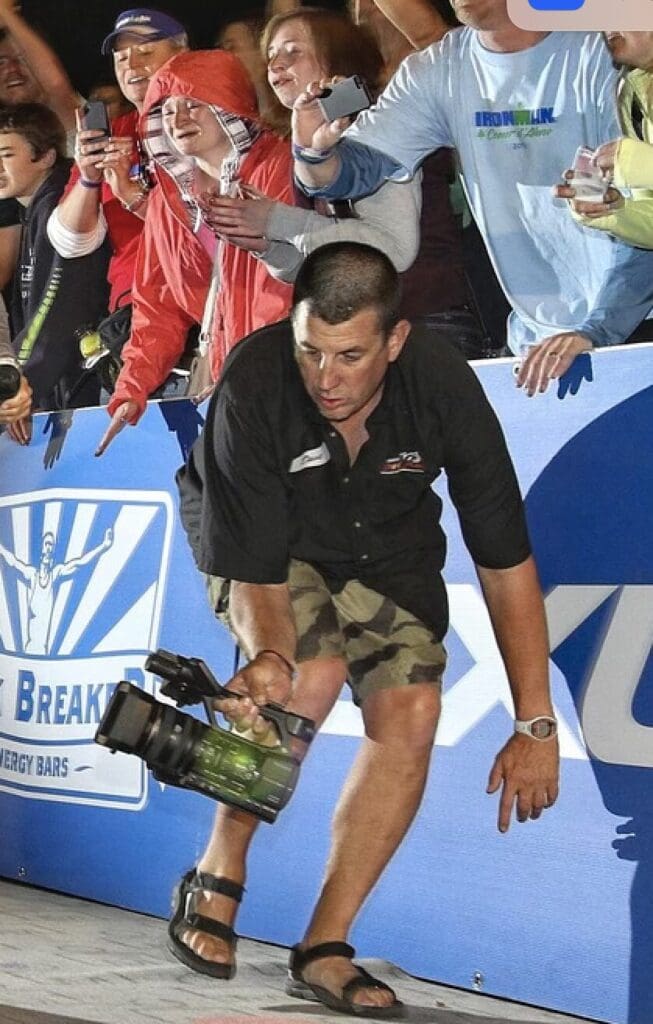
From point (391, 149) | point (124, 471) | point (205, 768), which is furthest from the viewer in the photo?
point (124, 471)

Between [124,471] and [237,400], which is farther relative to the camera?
[124,471]

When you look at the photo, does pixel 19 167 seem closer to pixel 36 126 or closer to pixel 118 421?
pixel 36 126

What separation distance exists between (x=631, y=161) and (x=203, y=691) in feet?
3.96

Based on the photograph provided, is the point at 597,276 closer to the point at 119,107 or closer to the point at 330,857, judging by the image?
the point at 330,857

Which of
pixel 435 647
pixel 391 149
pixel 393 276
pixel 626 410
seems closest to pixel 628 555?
pixel 626 410

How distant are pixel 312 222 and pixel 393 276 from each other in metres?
0.50

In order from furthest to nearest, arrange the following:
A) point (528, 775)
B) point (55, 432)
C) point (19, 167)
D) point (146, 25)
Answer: point (19, 167) → point (55, 432) → point (146, 25) → point (528, 775)

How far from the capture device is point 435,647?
3.06 meters

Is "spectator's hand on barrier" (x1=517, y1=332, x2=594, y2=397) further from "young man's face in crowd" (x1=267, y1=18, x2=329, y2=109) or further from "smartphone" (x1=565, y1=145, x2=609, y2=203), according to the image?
"young man's face in crowd" (x1=267, y1=18, x2=329, y2=109)

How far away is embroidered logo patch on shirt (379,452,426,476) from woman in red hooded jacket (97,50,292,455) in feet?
2.25

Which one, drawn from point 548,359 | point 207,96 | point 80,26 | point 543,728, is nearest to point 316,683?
point 543,728

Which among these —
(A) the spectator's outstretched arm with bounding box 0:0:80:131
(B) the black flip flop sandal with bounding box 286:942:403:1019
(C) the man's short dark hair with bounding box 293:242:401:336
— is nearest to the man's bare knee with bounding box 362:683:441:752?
(B) the black flip flop sandal with bounding box 286:942:403:1019

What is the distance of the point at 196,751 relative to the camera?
104 inches

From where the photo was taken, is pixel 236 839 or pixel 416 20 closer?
pixel 236 839
